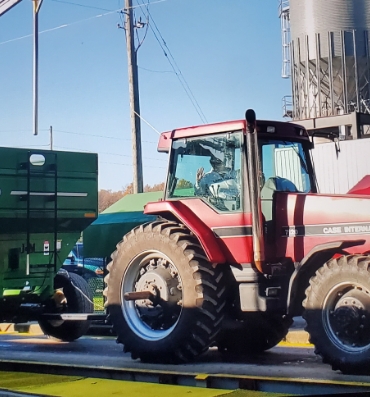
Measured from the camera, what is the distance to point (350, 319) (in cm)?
732

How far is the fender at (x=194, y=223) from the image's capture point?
8.50 m

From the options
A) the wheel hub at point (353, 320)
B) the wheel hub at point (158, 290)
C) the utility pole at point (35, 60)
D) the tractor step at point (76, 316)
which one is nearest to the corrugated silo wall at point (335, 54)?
the utility pole at point (35, 60)

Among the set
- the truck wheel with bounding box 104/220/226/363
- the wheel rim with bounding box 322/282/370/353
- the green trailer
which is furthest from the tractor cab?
the green trailer

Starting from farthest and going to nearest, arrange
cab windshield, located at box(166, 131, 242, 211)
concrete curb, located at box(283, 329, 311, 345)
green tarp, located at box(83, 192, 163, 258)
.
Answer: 1. green tarp, located at box(83, 192, 163, 258)
2. concrete curb, located at box(283, 329, 311, 345)
3. cab windshield, located at box(166, 131, 242, 211)

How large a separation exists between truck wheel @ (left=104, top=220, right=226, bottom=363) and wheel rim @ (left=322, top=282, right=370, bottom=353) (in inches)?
59.3

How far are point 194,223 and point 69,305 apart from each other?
445 centimetres

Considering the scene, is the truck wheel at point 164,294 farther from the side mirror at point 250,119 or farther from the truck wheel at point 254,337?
the side mirror at point 250,119

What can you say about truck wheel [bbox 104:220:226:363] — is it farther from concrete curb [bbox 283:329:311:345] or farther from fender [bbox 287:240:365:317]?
concrete curb [bbox 283:329:311:345]

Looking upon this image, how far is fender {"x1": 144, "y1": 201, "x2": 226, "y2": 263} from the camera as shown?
8.50m

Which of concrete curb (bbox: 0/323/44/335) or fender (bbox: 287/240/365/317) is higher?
fender (bbox: 287/240/365/317)

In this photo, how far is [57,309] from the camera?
485 inches

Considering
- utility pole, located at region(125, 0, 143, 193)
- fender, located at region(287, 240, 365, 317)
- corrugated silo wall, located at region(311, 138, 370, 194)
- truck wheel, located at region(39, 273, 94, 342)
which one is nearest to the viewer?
fender, located at region(287, 240, 365, 317)

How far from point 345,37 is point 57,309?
1090 inches

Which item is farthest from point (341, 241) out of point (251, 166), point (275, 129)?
point (275, 129)
